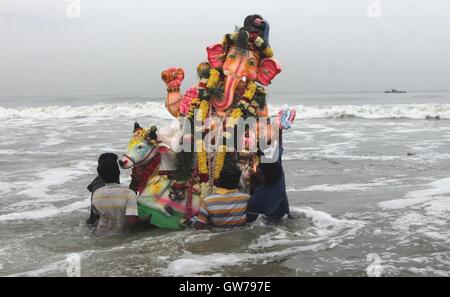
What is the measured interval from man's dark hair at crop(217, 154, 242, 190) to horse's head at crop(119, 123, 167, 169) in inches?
26.7

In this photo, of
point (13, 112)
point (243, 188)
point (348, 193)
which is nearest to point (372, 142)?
point (348, 193)

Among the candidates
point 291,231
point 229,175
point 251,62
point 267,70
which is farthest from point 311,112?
point 229,175

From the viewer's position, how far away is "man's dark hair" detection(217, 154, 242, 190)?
4977 mm

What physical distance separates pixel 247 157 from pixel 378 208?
2.00 meters

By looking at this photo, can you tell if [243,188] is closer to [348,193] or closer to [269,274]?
[269,274]

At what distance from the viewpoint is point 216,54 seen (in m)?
5.41

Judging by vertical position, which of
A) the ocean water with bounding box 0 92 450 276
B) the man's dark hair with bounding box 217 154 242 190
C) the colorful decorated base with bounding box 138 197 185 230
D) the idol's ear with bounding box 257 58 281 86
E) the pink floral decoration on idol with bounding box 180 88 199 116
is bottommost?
the ocean water with bounding box 0 92 450 276

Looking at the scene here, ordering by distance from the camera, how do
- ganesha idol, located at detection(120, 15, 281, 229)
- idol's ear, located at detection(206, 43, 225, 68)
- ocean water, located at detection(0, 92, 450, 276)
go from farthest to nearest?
idol's ear, located at detection(206, 43, 225, 68) → ganesha idol, located at detection(120, 15, 281, 229) → ocean water, located at detection(0, 92, 450, 276)

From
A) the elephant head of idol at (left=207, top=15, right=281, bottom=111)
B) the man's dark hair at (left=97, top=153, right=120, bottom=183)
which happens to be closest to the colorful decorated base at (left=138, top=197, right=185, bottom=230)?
the man's dark hair at (left=97, top=153, right=120, bottom=183)

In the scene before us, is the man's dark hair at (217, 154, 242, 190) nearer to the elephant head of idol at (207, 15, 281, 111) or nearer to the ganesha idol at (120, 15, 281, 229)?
the ganesha idol at (120, 15, 281, 229)

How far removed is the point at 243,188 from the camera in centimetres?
523

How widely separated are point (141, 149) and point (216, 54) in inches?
47.5

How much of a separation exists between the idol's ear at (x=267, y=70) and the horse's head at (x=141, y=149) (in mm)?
1165
